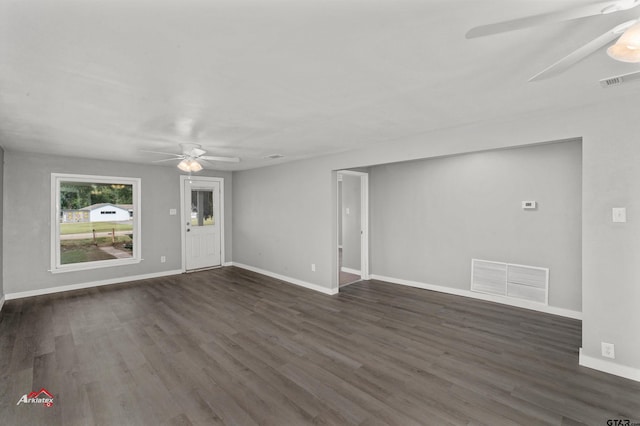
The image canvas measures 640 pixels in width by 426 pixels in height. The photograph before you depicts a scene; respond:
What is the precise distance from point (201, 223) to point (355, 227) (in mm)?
3655

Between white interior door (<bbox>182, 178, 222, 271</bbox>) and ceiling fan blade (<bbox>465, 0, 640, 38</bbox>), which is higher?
ceiling fan blade (<bbox>465, 0, 640, 38</bbox>)

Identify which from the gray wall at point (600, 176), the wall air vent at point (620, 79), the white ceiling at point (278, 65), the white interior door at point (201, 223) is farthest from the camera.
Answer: the white interior door at point (201, 223)

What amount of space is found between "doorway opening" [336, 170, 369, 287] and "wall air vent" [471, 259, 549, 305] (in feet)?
6.68

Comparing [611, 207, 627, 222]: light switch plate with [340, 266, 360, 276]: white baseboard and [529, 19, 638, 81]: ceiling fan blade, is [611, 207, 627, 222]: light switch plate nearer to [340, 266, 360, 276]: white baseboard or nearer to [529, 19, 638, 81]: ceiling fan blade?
[529, 19, 638, 81]: ceiling fan blade

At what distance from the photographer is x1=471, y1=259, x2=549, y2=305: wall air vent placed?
404cm

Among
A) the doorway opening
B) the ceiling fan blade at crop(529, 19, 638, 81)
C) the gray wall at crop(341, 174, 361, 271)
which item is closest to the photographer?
the ceiling fan blade at crop(529, 19, 638, 81)

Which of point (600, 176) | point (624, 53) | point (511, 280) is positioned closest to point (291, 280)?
point (511, 280)

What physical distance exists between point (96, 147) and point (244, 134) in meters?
2.51

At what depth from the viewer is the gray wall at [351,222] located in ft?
20.7

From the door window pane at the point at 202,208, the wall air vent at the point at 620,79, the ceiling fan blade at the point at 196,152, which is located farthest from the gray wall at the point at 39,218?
the wall air vent at the point at 620,79

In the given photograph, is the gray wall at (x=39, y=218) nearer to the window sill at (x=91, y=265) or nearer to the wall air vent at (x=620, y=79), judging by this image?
the window sill at (x=91, y=265)

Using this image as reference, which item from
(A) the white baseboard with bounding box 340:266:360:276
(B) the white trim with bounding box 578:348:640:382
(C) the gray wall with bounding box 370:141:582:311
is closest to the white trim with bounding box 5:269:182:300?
(A) the white baseboard with bounding box 340:266:360:276

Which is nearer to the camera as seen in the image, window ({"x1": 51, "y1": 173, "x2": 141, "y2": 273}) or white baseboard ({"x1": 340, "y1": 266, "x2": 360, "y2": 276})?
window ({"x1": 51, "y1": 173, "x2": 141, "y2": 273})

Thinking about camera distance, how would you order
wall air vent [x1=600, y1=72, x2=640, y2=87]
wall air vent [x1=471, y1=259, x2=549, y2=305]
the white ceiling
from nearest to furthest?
the white ceiling, wall air vent [x1=600, y1=72, x2=640, y2=87], wall air vent [x1=471, y1=259, x2=549, y2=305]
